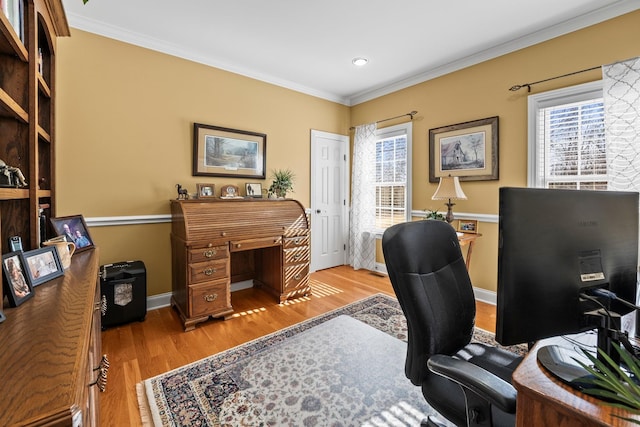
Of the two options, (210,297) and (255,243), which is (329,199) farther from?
(210,297)

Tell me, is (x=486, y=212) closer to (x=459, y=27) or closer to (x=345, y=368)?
(x=459, y=27)

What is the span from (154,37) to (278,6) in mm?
1373

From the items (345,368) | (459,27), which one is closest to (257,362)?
(345,368)

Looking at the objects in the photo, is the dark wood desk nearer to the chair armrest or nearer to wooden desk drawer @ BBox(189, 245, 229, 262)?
the chair armrest

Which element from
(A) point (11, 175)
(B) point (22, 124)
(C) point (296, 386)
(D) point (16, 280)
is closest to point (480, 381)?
(C) point (296, 386)

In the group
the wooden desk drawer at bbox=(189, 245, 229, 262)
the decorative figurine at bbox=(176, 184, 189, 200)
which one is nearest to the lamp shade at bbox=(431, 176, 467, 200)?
the wooden desk drawer at bbox=(189, 245, 229, 262)

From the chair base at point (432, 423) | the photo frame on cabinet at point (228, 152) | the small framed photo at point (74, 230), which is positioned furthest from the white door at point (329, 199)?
the chair base at point (432, 423)

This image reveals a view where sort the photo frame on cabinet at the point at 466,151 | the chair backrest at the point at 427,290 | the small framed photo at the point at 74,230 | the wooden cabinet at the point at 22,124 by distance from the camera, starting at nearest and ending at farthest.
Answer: the chair backrest at the point at 427,290 → the wooden cabinet at the point at 22,124 → the small framed photo at the point at 74,230 → the photo frame on cabinet at the point at 466,151

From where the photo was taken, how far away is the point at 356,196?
4.39 meters

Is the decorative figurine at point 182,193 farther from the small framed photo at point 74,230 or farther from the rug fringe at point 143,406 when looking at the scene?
the rug fringe at point 143,406

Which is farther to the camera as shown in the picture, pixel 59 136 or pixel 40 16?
pixel 59 136

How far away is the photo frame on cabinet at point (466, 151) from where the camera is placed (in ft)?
10.0

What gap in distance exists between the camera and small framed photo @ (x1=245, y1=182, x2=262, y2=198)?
3.46m

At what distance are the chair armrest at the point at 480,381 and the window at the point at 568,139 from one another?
8.39 feet
